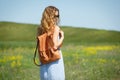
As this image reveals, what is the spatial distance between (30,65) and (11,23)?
27385 millimetres

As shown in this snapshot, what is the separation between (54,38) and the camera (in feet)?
15.9

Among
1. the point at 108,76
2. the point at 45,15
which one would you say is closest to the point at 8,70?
the point at 108,76

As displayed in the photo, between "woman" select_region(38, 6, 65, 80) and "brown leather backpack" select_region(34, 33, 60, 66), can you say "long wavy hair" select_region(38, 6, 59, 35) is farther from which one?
"brown leather backpack" select_region(34, 33, 60, 66)

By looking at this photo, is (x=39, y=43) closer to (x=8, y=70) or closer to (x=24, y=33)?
(x=8, y=70)

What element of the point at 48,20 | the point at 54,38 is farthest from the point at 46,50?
the point at 48,20

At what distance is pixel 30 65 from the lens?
10.1 metres

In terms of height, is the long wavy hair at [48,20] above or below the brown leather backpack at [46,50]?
above

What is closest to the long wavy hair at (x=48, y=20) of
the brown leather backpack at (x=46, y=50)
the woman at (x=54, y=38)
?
the woman at (x=54, y=38)

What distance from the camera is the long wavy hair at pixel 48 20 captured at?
16.2 ft

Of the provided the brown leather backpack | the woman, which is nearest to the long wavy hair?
the woman

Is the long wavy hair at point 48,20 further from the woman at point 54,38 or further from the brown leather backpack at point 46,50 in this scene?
the brown leather backpack at point 46,50

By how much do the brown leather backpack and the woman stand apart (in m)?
0.06

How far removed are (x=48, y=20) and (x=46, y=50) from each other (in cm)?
40

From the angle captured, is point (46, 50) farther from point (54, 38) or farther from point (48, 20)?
point (48, 20)
